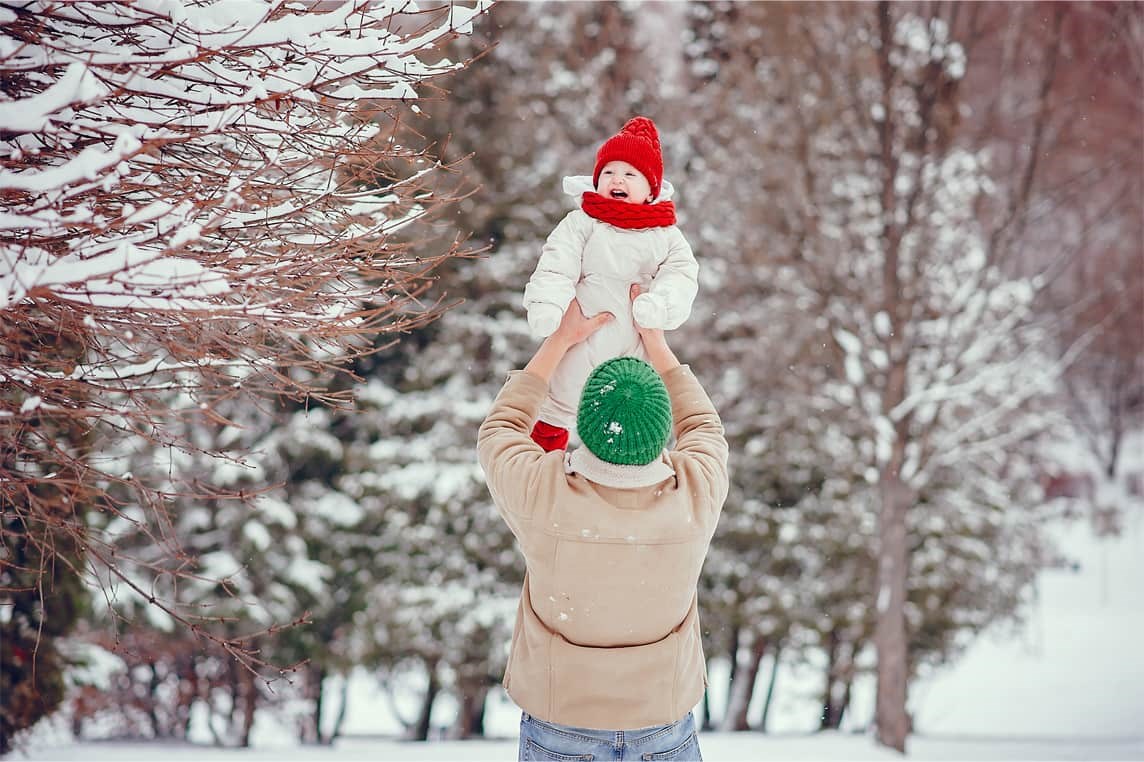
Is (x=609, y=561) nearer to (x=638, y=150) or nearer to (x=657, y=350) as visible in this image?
(x=657, y=350)

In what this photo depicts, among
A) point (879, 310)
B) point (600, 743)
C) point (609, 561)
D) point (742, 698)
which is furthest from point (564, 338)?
point (742, 698)

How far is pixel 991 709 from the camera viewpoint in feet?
43.0

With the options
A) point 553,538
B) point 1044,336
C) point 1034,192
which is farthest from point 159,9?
point 1044,336

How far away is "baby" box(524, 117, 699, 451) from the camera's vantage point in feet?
7.82

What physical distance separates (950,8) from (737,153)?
7.84ft

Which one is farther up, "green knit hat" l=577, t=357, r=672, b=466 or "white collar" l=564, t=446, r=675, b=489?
"green knit hat" l=577, t=357, r=672, b=466

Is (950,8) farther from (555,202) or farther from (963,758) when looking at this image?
(963,758)

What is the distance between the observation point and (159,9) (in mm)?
2076

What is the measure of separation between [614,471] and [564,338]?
504 millimetres

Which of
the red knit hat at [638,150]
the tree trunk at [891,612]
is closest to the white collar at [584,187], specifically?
the red knit hat at [638,150]

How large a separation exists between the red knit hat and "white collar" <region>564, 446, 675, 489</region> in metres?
0.88

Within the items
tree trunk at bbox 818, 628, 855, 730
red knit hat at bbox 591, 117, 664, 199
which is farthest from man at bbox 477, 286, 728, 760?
tree trunk at bbox 818, 628, 855, 730

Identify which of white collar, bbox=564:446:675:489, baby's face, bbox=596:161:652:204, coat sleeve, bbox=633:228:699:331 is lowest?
white collar, bbox=564:446:675:489

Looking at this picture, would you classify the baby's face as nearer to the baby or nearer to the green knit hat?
the baby
